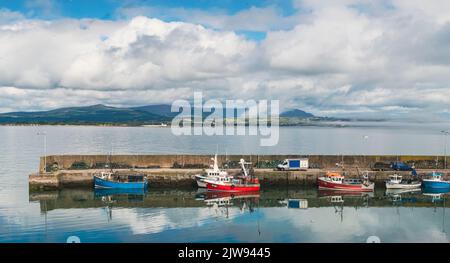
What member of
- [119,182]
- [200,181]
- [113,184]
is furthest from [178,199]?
[113,184]

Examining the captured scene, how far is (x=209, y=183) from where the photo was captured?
3625 centimetres

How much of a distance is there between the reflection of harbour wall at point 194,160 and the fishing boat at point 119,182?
4.23 m

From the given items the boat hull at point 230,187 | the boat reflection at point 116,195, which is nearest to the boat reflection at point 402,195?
the boat hull at point 230,187

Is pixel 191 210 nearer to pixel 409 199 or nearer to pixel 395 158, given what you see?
pixel 409 199

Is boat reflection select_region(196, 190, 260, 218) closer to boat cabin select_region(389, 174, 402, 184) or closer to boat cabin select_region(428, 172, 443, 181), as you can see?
boat cabin select_region(389, 174, 402, 184)

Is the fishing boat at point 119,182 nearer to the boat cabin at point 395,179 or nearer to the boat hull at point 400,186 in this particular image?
the boat hull at point 400,186

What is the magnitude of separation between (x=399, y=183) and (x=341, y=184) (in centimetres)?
551

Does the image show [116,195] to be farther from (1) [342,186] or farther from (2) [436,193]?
(2) [436,193]

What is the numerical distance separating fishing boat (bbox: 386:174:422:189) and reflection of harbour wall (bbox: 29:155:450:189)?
89 cm

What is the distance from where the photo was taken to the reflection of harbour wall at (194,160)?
135 feet

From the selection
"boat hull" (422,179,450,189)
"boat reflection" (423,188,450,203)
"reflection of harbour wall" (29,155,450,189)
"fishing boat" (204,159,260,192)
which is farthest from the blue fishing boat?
"boat hull" (422,179,450,189)
